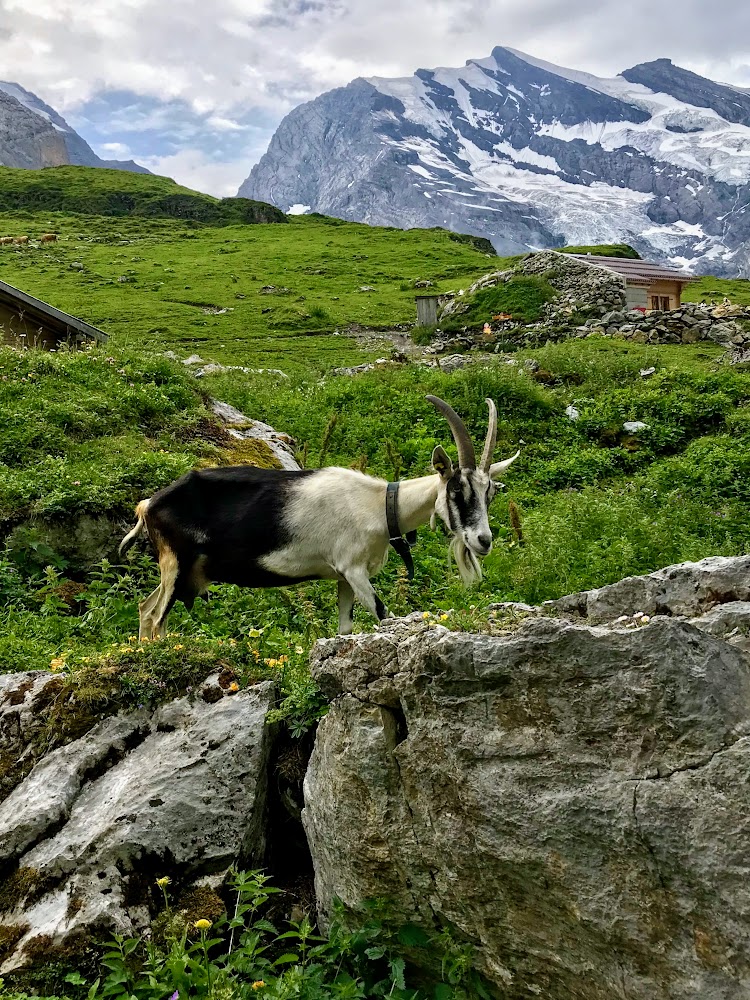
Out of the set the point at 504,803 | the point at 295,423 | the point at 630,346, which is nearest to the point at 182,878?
the point at 504,803

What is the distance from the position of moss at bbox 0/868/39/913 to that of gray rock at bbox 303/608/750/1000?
1860 mm

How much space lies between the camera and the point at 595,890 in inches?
143

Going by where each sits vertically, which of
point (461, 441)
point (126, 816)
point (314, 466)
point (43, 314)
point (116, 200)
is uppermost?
point (116, 200)

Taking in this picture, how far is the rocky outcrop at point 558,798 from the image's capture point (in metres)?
3.43

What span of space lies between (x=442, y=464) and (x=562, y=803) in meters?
3.89

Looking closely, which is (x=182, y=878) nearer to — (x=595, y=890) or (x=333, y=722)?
(x=333, y=722)

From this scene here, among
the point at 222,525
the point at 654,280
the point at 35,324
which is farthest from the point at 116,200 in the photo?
the point at 222,525

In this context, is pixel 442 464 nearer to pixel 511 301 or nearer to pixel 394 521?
pixel 394 521

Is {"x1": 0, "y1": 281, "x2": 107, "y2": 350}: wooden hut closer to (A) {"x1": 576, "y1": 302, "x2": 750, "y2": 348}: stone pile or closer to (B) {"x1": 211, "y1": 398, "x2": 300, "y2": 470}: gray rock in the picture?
(B) {"x1": 211, "y1": 398, "x2": 300, "y2": 470}: gray rock

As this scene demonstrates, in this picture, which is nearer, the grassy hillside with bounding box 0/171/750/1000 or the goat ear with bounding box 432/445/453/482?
the grassy hillside with bounding box 0/171/750/1000

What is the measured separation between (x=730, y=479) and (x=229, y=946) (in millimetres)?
10690

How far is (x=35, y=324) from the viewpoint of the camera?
21.4 meters

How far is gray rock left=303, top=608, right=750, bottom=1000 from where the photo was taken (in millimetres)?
3428

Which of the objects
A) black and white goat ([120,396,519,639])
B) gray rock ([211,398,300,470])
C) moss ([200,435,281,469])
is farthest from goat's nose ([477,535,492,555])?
gray rock ([211,398,300,470])
